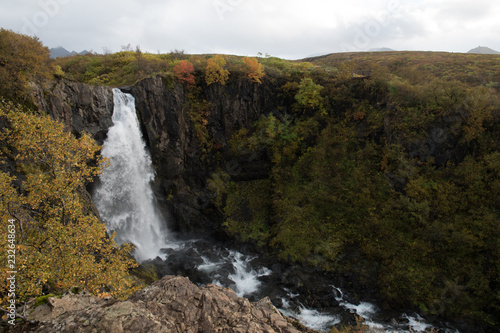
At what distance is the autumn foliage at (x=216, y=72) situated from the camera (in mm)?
26172

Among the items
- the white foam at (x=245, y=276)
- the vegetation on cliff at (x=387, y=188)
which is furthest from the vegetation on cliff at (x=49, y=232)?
the vegetation on cliff at (x=387, y=188)

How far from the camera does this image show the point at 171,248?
22.9 meters

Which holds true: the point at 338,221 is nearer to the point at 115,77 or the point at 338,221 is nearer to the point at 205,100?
the point at 205,100

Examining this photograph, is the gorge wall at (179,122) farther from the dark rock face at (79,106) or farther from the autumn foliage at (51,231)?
the autumn foliage at (51,231)

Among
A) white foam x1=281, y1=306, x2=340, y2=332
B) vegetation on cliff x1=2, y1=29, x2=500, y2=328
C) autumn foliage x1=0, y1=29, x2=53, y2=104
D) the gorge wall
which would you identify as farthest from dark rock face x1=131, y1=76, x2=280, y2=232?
white foam x1=281, y1=306, x2=340, y2=332

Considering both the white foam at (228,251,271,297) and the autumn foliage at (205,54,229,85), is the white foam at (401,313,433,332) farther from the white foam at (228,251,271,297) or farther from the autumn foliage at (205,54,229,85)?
the autumn foliage at (205,54,229,85)

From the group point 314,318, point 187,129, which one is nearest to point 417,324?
point 314,318

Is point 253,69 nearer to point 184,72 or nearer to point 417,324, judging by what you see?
point 184,72

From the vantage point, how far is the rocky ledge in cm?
598

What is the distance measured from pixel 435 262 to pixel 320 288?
27.0ft

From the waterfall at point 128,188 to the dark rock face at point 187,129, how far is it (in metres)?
1.14

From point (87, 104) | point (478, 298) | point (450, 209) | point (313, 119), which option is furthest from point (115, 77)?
point (478, 298)

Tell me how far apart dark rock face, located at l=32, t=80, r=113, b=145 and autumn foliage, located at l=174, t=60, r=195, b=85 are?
6605 mm

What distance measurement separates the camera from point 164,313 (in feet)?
23.3
